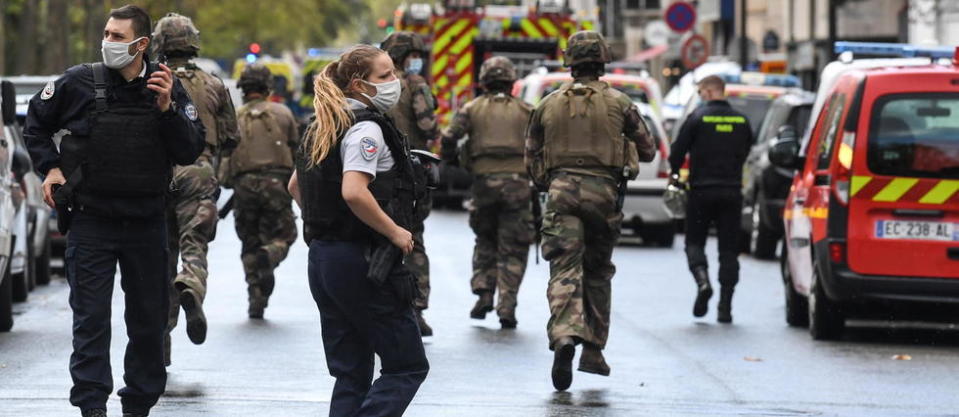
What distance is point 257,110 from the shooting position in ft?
46.8

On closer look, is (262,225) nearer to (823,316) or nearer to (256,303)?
(256,303)

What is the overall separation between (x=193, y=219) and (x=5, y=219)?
2055mm

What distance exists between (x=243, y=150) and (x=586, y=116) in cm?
424

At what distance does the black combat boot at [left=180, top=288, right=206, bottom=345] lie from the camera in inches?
428

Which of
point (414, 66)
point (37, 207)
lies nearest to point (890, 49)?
point (414, 66)

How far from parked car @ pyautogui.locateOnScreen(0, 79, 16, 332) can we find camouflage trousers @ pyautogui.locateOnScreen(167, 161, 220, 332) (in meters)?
1.74

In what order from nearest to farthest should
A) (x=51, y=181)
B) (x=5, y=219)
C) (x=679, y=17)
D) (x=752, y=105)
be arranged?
(x=51, y=181)
(x=5, y=219)
(x=752, y=105)
(x=679, y=17)

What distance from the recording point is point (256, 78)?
1425 cm

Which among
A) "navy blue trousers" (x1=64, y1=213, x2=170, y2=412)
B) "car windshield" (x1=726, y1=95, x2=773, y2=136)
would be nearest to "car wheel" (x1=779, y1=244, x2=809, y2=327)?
"navy blue trousers" (x1=64, y1=213, x2=170, y2=412)

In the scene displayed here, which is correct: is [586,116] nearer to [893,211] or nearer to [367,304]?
[893,211]

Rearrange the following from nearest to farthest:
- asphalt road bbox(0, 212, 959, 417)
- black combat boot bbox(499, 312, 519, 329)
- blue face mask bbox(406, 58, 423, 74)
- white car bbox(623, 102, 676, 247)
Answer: asphalt road bbox(0, 212, 959, 417), blue face mask bbox(406, 58, 423, 74), black combat boot bbox(499, 312, 519, 329), white car bbox(623, 102, 676, 247)

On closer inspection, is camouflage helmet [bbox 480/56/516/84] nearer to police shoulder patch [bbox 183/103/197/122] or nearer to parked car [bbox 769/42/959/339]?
parked car [bbox 769/42/959/339]

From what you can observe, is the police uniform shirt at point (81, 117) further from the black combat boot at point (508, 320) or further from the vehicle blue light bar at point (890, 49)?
the vehicle blue light bar at point (890, 49)

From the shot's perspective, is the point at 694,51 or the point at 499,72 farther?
the point at 694,51
